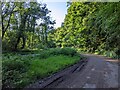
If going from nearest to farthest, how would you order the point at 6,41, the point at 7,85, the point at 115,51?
1. the point at 7,85
2. the point at 115,51
3. the point at 6,41

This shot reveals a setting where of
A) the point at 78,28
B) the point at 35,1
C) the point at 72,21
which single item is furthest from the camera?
the point at 72,21

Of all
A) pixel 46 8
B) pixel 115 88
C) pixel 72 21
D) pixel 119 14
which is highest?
pixel 46 8

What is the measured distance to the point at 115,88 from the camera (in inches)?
335

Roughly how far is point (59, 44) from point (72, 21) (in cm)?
1418

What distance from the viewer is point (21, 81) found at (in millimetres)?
8141

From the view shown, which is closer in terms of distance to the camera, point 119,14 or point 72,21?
point 119,14

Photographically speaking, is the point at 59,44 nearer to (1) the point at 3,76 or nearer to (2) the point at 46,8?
(2) the point at 46,8

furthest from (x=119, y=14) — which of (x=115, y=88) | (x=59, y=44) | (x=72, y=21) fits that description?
(x=59, y=44)

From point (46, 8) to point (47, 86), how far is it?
44505 mm

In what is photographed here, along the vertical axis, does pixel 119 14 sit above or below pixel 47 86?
above

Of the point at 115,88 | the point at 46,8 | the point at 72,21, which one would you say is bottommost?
the point at 115,88

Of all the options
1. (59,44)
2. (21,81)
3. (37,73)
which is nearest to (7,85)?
(21,81)

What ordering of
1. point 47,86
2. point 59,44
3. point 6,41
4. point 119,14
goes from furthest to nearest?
1. point 59,44
2. point 6,41
3. point 119,14
4. point 47,86

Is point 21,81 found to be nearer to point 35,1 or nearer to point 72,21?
point 35,1
